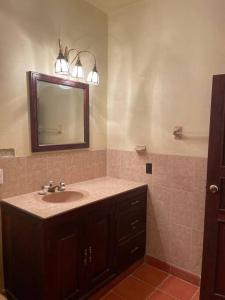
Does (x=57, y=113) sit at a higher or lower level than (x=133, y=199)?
higher

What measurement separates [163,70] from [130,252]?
6.12ft

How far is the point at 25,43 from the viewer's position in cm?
191

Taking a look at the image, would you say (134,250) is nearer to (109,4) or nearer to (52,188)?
(52,188)

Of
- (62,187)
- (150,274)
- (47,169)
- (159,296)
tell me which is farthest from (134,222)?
(47,169)

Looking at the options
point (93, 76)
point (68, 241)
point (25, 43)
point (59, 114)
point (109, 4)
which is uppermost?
point (109, 4)

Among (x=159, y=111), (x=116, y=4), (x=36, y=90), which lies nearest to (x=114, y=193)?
(x=159, y=111)

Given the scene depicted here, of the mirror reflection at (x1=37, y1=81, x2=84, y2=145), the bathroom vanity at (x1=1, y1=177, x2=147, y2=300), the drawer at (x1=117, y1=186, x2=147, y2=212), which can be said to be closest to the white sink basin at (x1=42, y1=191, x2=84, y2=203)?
the bathroom vanity at (x1=1, y1=177, x2=147, y2=300)

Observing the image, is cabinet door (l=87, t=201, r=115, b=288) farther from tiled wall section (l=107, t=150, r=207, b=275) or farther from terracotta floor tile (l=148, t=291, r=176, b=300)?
tiled wall section (l=107, t=150, r=207, b=275)

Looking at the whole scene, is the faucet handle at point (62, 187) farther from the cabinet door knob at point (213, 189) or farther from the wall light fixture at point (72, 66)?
the cabinet door knob at point (213, 189)

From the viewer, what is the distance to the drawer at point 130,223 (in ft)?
7.07

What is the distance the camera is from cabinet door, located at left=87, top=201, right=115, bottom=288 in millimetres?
1868

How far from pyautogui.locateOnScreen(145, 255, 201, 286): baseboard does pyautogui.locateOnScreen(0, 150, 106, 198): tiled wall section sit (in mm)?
1104

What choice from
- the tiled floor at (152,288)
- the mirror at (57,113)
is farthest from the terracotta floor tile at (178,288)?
the mirror at (57,113)

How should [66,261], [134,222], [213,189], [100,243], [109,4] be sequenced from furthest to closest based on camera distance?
[109,4], [134,222], [100,243], [213,189], [66,261]
